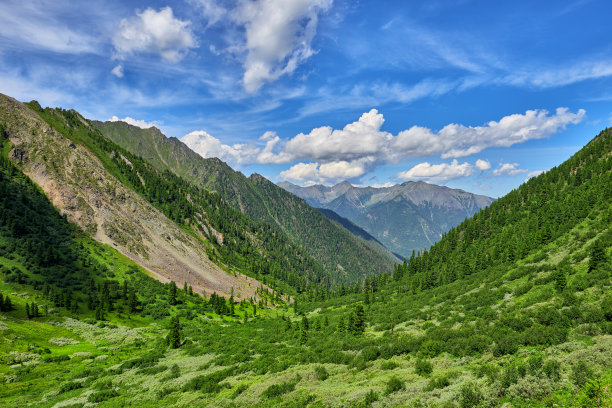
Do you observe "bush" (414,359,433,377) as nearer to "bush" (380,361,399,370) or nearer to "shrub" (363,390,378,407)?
"bush" (380,361,399,370)

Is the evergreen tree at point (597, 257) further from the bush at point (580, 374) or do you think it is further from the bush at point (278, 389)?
the bush at point (278, 389)

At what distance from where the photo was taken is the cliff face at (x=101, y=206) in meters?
149

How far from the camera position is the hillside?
59.6 ft

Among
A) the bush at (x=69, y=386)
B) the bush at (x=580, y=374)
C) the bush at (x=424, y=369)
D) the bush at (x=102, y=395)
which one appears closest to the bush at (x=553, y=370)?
the bush at (x=580, y=374)

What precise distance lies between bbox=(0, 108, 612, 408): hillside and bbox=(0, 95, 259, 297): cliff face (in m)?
58.4

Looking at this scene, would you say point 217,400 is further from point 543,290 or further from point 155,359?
point 543,290

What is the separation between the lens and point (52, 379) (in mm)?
44344

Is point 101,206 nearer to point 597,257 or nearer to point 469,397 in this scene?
point 469,397

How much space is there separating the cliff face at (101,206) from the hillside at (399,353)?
192 ft

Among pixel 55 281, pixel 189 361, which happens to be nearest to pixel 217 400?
pixel 189 361

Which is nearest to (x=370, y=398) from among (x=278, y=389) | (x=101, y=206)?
(x=278, y=389)

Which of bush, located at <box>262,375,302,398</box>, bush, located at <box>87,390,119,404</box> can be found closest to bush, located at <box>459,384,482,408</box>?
bush, located at <box>262,375,302,398</box>

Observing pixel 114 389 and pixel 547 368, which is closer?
pixel 547 368

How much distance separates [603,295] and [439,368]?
23.2 m
